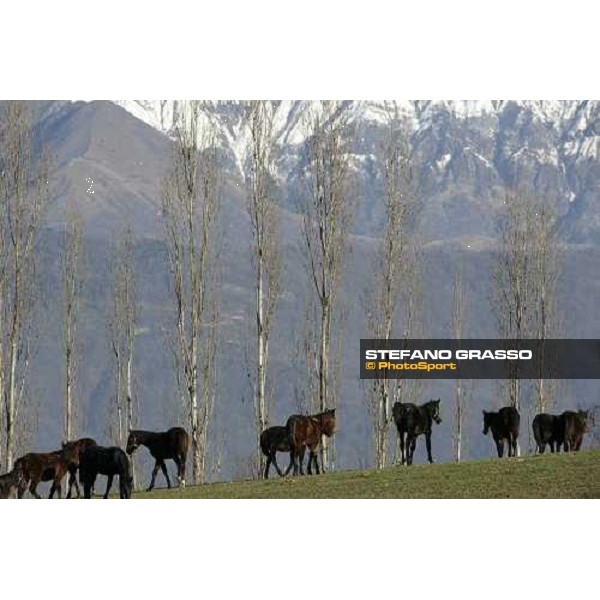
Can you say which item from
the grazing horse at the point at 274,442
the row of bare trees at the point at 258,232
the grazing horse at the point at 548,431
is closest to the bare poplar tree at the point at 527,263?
the row of bare trees at the point at 258,232

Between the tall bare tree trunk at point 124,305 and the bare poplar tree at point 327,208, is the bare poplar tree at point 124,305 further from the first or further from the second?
the bare poplar tree at point 327,208

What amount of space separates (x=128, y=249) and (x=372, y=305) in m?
12.3

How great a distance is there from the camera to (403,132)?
1387 inches

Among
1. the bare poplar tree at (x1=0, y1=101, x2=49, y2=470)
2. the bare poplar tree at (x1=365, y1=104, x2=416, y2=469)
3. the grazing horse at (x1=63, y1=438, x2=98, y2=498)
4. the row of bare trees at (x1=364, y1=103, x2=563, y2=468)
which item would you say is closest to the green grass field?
the grazing horse at (x1=63, y1=438, x2=98, y2=498)

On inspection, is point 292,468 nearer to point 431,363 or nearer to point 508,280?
point 431,363

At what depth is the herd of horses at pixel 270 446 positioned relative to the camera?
27.7 metres

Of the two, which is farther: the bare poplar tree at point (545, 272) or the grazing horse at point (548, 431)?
the bare poplar tree at point (545, 272)

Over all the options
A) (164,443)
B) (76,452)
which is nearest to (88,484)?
(76,452)

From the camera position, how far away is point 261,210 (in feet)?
108

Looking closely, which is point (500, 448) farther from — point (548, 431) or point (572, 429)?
point (572, 429)

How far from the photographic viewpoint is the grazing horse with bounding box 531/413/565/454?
32.6m

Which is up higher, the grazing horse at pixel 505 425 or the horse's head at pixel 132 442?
the grazing horse at pixel 505 425

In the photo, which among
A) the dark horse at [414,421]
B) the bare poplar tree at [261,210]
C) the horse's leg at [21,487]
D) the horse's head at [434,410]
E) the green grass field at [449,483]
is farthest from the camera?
the horse's head at [434,410]

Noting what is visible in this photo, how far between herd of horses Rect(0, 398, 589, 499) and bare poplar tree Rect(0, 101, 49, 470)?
10.3ft
